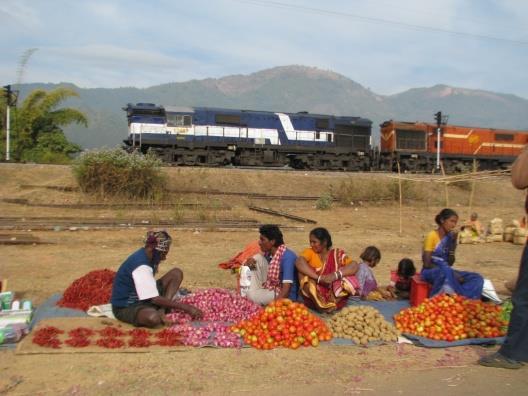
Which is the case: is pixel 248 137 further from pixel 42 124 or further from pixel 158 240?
pixel 158 240

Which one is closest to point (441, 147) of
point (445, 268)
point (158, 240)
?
point (445, 268)

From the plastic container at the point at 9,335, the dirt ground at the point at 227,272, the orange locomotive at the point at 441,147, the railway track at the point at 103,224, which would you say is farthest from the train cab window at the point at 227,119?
the plastic container at the point at 9,335

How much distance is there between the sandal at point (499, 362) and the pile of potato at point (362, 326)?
36.9 inches

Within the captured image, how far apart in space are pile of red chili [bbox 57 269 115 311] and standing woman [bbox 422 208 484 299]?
12.4 feet

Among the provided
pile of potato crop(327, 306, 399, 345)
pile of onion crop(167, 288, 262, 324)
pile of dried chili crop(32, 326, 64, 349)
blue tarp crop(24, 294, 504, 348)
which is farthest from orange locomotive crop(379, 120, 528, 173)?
pile of dried chili crop(32, 326, 64, 349)

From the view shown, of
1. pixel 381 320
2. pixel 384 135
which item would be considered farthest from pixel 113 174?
pixel 384 135

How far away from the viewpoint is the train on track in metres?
26.3

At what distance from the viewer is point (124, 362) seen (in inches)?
184

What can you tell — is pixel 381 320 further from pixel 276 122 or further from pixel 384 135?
pixel 384 135

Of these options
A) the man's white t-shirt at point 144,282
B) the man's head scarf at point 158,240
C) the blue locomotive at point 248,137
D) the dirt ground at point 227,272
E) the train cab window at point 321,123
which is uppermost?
the train cab window at point 321,123

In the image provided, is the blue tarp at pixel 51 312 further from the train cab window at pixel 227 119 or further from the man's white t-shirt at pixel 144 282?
the train cab window at pixel 227 119

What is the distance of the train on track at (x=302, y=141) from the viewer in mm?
26297

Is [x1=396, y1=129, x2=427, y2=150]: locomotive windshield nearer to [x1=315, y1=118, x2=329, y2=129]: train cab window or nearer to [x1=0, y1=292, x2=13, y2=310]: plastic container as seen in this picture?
[x1=315, y1=118, x2=329, y2=129]: train cab window

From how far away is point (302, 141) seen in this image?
2898 centimetres
